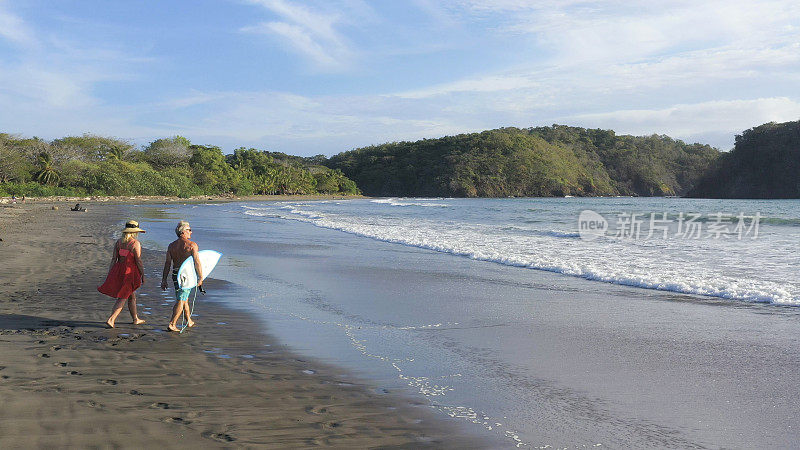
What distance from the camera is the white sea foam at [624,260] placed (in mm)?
9305

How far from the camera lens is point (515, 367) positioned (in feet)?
16.8

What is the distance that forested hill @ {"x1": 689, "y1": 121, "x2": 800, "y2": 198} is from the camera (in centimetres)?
8950

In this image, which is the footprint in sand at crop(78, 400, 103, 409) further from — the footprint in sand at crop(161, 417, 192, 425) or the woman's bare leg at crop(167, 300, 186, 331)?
the woman's bare leg at crop(167, 300, 186, 331)

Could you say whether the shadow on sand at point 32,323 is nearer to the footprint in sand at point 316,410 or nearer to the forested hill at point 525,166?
the footprint in sand at point 316,410

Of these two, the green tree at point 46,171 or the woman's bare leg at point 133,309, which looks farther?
the green tree at point 46,171

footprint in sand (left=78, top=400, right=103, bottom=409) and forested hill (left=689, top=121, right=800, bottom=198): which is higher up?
forested hill (left=689, top=121, right=800, bottom=198)

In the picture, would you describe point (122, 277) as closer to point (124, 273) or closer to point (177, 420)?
point (124, 273)

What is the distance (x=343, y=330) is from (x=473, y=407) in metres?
2.67

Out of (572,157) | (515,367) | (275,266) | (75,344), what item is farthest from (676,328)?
(572,157)

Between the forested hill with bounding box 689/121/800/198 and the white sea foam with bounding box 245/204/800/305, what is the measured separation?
87.1 metres

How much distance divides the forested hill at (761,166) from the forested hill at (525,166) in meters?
41.8

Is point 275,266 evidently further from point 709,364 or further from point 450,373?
point 709,364

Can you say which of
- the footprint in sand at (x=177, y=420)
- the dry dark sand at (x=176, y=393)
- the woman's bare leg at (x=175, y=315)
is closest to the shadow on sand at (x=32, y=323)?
the dry dark sand at (x=176, y=393)

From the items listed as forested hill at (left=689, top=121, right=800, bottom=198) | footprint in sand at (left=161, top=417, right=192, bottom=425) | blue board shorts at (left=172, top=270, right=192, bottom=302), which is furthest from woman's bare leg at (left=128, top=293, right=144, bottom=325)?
forested hill at (left=689, top=121, right=800, bottom=198)
